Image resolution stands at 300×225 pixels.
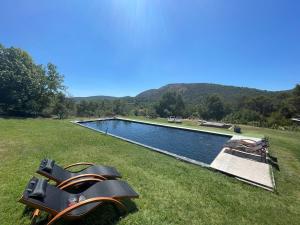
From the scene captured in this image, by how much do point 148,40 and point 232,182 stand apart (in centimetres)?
1297

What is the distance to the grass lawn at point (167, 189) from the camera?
319cm

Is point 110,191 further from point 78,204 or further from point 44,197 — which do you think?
point 44,197

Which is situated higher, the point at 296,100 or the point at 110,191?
the point at 296,100

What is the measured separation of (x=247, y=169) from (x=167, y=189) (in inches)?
129

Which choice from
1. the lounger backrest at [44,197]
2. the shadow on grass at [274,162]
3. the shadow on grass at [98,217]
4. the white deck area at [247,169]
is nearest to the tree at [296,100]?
the shadow on grass at [274,162]

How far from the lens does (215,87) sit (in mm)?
75500

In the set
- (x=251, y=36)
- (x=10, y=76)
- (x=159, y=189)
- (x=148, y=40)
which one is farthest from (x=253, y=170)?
(x=10, y=76)

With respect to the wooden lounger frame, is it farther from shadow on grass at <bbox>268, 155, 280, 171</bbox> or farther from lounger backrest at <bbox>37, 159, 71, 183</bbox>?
shadow on grass at <bbox>268, 155, 280, 171</bbox>

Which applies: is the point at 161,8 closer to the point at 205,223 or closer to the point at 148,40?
the point at 148,40

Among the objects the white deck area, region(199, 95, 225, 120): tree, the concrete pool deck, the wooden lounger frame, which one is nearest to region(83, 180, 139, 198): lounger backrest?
the wooden lounger frame

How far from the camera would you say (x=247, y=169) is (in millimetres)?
5789

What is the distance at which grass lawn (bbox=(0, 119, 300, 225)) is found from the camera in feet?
10.5

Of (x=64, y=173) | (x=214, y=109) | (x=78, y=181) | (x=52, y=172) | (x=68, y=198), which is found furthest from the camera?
(x=214, y=109)

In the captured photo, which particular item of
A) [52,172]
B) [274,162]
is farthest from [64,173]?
[274,162]
